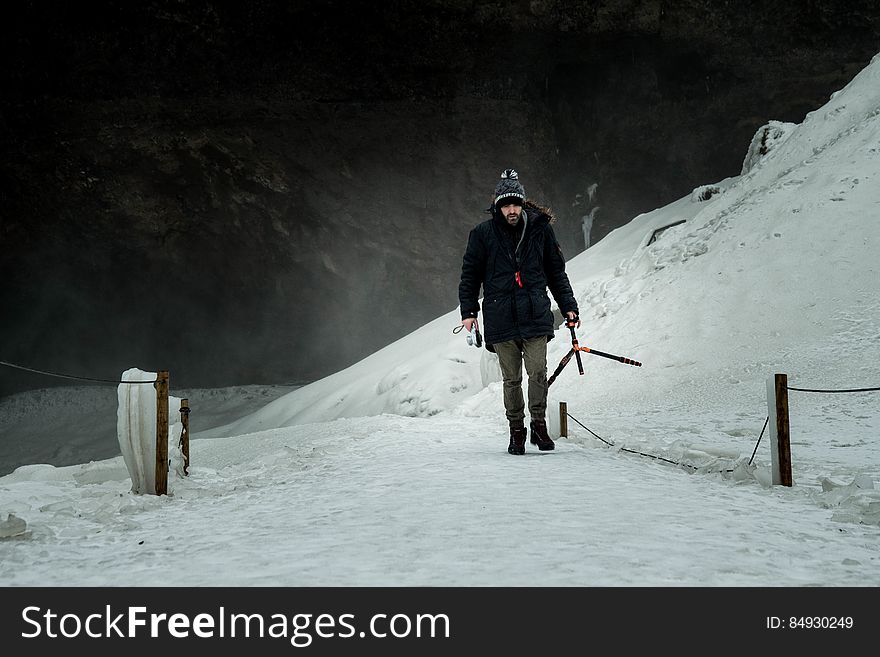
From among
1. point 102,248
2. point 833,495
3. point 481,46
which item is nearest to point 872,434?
point 833,495

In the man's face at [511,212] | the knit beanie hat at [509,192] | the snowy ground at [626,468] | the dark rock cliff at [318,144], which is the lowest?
the snowy ground at [626,468]

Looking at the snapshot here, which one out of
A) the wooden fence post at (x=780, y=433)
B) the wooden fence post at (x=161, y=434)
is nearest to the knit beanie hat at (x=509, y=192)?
the wooden fence post at (x=780, y=433)

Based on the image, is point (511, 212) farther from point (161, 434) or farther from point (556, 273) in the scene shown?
point (161, 434)

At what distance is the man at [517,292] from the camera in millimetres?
4441

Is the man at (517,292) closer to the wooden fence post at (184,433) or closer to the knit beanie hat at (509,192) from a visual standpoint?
the knit beanie hat at (509,192)

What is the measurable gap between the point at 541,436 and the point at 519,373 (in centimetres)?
45

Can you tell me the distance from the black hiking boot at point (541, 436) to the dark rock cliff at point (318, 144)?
1413 centimetres

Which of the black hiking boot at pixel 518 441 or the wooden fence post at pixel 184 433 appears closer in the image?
the black hiking boot at pixel 518 441

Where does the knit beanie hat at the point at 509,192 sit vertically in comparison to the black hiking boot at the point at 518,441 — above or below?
above

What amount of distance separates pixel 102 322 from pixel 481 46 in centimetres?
1506

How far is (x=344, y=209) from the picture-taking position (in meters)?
20.5

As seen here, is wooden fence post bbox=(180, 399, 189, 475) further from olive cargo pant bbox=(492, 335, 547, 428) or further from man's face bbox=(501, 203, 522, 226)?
man's face bbox=(501, 203, 522, 226)
